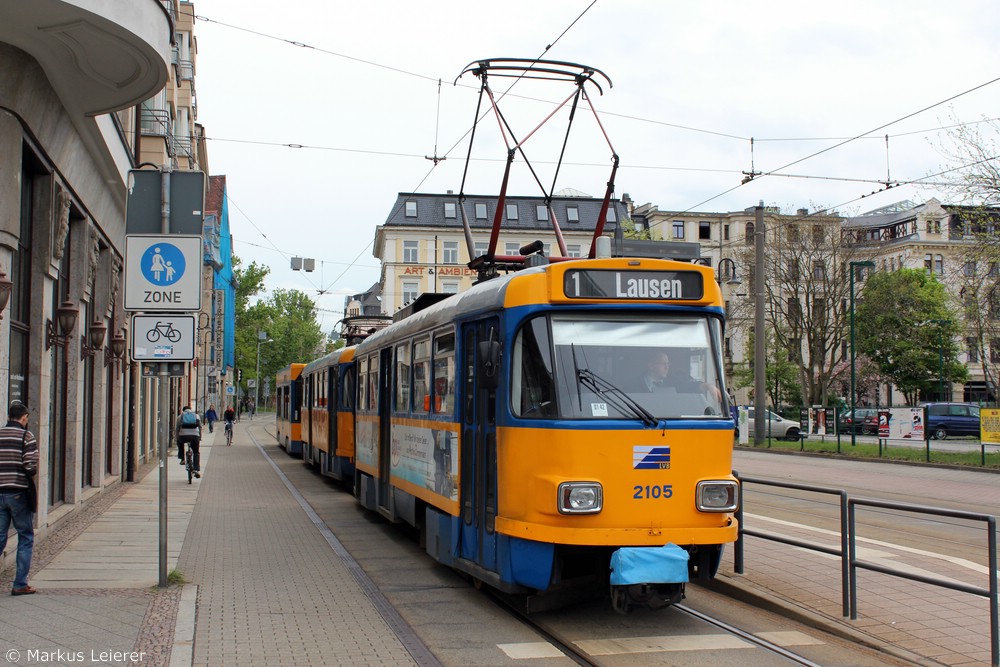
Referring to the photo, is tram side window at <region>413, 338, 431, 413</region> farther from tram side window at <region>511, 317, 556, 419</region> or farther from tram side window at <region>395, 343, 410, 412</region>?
tram side window at <region>511, 317, 556, 419</region>

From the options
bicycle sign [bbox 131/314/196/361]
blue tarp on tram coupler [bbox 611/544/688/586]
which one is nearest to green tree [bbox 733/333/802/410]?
bicycle sign [bbox 131/314/196/361]

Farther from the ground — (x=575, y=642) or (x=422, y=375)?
(x=422, y=375)

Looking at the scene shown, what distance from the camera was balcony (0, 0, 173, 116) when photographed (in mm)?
9492

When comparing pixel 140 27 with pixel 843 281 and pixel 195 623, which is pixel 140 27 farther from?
pixel 843 281

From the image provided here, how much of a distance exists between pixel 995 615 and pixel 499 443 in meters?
3.70

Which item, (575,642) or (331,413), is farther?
(331,413)

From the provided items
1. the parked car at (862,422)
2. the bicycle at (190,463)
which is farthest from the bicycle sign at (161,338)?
the parked car at (862,422)

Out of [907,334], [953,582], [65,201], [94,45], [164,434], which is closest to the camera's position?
[953,582]

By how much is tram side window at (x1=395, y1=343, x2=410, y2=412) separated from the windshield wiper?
4244mm

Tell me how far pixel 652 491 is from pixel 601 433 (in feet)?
1.94

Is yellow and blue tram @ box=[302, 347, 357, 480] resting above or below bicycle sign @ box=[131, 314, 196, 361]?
below

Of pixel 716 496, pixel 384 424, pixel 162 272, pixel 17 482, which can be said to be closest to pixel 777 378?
pixel 384 424

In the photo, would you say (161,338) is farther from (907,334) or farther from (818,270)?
(907,334)

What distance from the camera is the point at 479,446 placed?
858 centimetres
